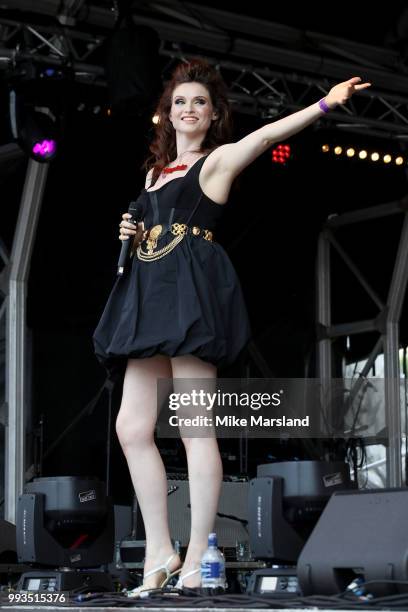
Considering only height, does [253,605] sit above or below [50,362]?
below

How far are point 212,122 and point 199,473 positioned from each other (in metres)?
1.02

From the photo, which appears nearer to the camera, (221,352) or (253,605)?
(253,605)

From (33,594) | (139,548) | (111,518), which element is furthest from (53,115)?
(33,594)

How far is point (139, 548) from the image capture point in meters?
6.93

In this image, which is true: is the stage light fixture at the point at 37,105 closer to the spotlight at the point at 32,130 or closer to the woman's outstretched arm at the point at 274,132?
the spotlight at the point at 32,130

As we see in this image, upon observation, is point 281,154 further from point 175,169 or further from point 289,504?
point 289,504

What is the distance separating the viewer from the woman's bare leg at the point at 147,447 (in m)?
3.00

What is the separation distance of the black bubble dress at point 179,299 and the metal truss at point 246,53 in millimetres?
4283

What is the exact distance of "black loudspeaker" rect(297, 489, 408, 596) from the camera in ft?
7.52

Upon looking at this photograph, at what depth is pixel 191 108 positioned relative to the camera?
313 cm

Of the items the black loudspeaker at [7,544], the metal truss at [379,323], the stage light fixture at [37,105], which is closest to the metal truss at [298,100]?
the stage light fixture at [37,105]

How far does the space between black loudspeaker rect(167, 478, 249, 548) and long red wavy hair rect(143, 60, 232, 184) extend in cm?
377

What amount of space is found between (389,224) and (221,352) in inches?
312

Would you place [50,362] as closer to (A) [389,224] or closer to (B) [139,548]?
(B) [139,548]
